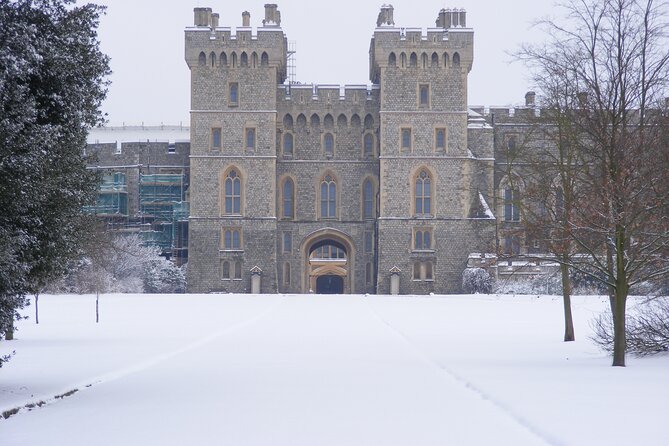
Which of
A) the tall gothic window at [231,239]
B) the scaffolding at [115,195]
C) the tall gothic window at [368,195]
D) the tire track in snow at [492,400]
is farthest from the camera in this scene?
the scaffolding at [115,195]

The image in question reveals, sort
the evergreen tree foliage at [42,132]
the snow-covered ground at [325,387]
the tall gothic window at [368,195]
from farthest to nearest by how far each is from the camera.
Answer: the tall gothic window at [368,195]
the evergreen tree foliage at [42,132]
the snow-covered ground at [325,387]

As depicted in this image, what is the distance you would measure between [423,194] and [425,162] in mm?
1560

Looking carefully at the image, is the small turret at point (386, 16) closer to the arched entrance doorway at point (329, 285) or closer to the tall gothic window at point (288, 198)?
the tall gothic window at point (288, 198)

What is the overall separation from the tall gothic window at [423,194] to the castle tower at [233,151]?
7.05 m

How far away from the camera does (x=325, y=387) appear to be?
11.6 meters

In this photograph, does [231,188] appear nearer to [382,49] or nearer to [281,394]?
[382,49]

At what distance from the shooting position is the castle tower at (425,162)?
47.8 m

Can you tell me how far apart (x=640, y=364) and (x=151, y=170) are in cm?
4207

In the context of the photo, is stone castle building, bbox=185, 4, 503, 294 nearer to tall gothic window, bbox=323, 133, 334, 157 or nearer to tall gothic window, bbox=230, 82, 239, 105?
tall gothic window, bbox=230, 82, 239, 105

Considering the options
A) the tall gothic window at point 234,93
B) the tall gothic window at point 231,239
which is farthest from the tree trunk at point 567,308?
the tall gothic window at point 234,93

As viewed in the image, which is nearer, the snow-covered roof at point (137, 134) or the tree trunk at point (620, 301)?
the tree trunk at point (620, 301)

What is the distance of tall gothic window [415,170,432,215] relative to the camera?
48.2 meters

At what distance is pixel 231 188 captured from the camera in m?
48.6

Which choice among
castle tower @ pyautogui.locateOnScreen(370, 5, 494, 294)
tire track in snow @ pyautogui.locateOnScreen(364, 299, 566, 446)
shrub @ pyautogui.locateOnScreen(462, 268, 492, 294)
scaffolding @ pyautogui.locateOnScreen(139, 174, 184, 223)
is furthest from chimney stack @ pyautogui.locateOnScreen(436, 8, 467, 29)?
tire track in snow @ pyautogui.locateOnScreen(364, 299, 566, 446)
